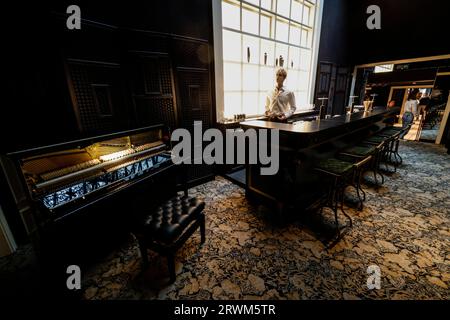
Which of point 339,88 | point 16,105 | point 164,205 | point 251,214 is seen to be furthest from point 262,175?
point 339,88

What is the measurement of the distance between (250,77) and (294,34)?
7.22 ft

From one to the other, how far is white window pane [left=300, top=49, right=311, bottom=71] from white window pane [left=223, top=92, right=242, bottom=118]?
2.83m

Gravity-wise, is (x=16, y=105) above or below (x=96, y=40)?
below

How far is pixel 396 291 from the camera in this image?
1657 mm

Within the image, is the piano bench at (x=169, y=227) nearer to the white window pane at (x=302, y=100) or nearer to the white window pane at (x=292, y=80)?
the white window pane at (x=292, y=80)

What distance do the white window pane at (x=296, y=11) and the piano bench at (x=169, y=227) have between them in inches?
230

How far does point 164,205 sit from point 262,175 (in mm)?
1387

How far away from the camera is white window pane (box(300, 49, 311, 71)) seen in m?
5.74

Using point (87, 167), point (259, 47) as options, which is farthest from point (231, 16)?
point (87, 167)

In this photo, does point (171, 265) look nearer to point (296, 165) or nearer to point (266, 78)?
point (296, 165)

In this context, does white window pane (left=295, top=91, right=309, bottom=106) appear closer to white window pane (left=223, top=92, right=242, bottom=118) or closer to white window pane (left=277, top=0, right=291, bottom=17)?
white window pane (left=277, top=0, right=291, bottom=17)

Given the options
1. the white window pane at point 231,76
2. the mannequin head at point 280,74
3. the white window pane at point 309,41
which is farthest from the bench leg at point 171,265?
the white window pane at point 309,41

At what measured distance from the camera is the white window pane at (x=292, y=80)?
5.61 metres
